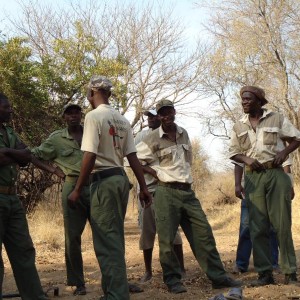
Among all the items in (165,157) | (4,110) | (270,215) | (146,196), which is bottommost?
(270,215)

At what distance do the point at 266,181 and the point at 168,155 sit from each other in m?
0.95

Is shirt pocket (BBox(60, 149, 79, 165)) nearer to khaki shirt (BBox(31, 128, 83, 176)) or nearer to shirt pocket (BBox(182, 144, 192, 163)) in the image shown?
khaki shirt (BBox(31, 128, 83, 176))

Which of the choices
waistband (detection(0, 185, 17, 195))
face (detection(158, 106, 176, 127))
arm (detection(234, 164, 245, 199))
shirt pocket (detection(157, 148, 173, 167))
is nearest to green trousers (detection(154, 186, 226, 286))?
shirt pocket (detection(157, 148, 173, 167))

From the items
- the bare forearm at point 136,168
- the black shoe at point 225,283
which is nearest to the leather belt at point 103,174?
the bare forearm at point 136,168

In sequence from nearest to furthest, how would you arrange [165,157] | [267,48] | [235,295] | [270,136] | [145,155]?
[235,295], [270,136], [165,157], [145,155], [267,48]

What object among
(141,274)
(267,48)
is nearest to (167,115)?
(141,274)

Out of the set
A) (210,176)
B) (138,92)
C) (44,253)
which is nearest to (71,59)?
(138,92)

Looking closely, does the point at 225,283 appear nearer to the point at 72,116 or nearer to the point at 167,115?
the point at 167,115

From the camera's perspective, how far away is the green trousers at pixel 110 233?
13.5 ft

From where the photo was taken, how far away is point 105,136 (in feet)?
13.9

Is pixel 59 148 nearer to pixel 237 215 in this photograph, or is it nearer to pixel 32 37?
pixel 237 215

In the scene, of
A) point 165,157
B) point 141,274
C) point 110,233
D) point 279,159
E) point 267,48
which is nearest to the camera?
point 110,233

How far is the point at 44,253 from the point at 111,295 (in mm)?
4357

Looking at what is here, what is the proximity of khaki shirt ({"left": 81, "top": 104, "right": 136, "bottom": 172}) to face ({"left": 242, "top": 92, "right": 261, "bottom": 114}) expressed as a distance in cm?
129
